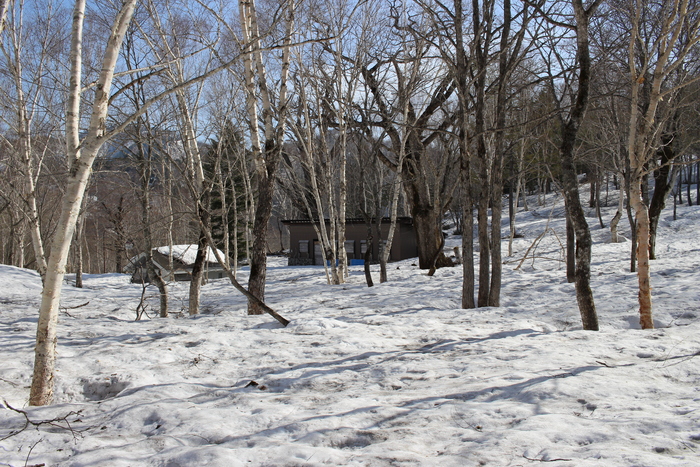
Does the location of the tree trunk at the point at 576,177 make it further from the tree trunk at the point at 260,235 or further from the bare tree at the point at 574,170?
the tree trunk at the point at 260,235

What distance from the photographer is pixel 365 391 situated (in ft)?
11.3

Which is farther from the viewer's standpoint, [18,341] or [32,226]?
[32,226]

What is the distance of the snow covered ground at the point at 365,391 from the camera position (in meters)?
2.25

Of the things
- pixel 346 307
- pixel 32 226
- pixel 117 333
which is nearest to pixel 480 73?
pixel 346 307

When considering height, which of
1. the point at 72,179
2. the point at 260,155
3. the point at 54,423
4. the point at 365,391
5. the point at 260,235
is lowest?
the point at 365,391

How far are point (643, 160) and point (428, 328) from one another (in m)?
3.46

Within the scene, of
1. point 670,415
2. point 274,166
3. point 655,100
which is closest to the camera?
point 670,415

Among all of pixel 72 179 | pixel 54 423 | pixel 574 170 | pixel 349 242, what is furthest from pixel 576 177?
pixel 349 242

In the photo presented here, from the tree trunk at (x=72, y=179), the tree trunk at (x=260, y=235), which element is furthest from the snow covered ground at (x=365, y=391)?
the tree trunk at (x=260, y=235)

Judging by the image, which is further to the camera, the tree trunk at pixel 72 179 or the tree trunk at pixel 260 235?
the tree trunk at pixel 260 235

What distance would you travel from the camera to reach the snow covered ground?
225 cm

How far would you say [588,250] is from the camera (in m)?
5.39

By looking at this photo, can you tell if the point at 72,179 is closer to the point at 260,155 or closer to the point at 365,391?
the point at 365,391

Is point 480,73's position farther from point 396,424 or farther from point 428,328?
point 396,424
